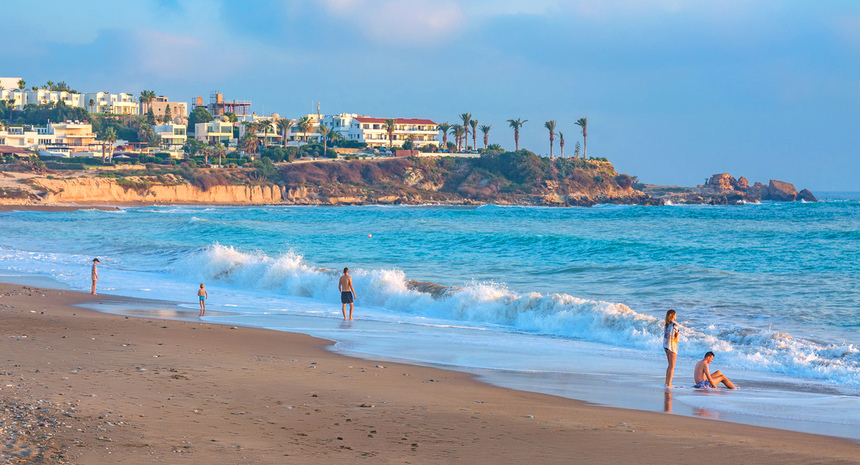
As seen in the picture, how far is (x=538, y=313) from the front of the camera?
1695cm

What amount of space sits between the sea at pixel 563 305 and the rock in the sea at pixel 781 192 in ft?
402

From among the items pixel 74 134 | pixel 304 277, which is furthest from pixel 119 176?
pixel 304 277

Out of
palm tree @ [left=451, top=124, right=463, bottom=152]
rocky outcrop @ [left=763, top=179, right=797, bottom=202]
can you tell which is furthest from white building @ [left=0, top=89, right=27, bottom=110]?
rocky outcrop @ [left=763, top=179, right=797, bottom=202]

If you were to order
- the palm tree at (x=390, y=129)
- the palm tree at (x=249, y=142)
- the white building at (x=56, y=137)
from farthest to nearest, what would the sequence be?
1. the palm tree at (x=390, y=129)
2. the palm tree at (x=249, y=142)
3. the white building at (x=56, y=137)

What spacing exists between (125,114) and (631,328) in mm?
150077

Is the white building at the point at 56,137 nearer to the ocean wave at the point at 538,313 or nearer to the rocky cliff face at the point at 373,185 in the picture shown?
the rocky cliff face at the point at 373,185

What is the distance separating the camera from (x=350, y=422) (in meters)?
7.43

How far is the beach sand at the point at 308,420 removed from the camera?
6.27 m

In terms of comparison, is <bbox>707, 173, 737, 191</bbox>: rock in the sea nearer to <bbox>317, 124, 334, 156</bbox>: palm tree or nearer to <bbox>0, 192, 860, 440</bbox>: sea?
<bbox>317, 124, 334, 156</bbox>: palm tree

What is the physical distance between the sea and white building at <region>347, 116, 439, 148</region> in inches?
4284

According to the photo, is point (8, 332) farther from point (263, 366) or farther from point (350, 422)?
point (350, 422)

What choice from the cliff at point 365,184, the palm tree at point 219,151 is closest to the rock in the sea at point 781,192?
the cliff at point 365,184

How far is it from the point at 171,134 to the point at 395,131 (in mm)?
41781

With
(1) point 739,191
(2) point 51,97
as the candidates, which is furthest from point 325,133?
(1) point 739,191
